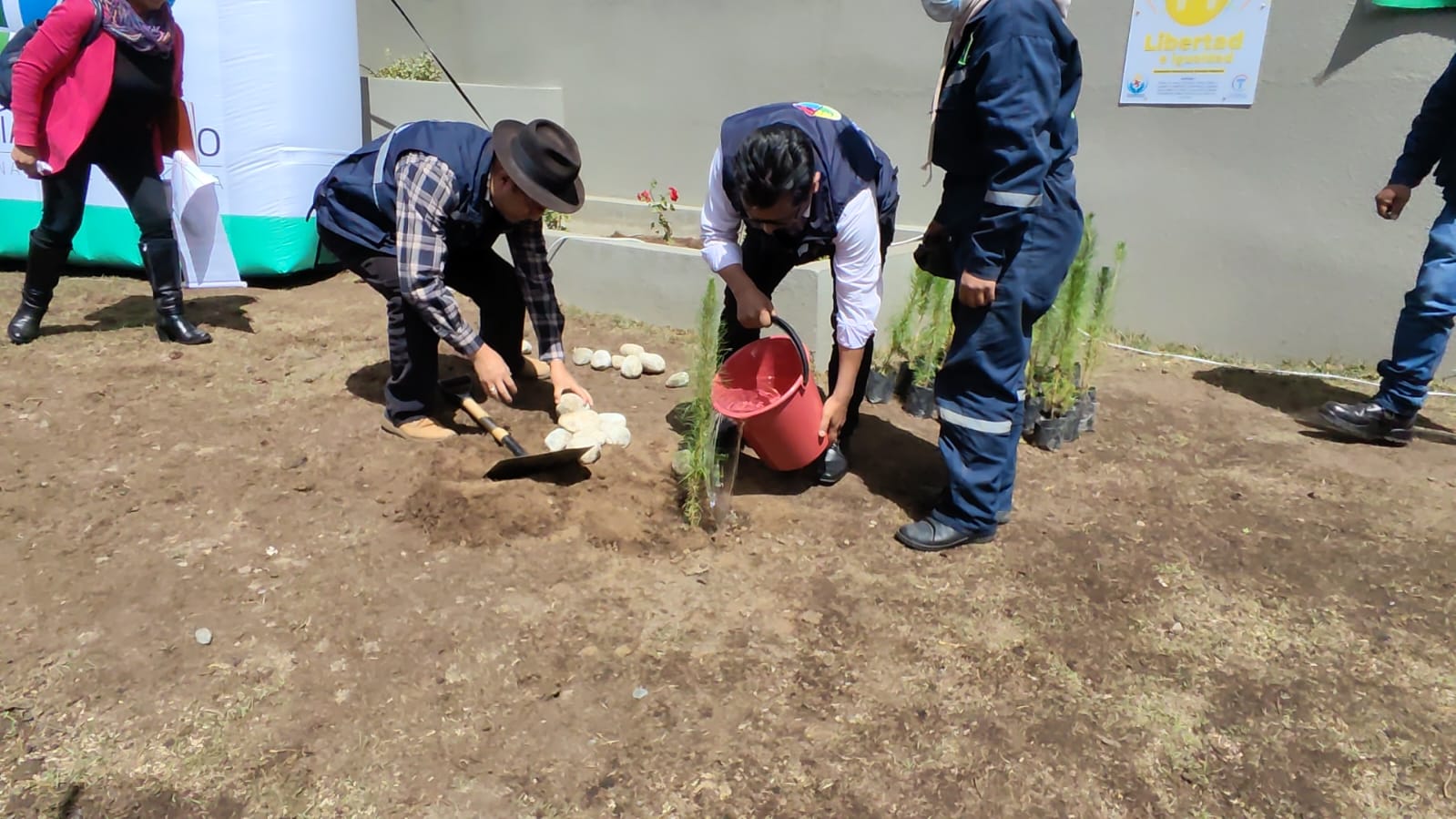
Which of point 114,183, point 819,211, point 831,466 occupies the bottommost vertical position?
point 831,466

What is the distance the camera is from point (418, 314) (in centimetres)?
328

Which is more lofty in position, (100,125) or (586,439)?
(100,125)

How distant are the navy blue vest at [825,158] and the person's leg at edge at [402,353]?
1338 mm

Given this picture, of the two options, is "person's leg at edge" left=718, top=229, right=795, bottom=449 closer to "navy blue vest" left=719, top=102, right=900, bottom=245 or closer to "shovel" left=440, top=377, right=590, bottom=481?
"navy blue vest" left=719, top=102, right=900, bottom=245

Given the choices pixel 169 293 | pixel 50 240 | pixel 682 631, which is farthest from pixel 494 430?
pixel 50 240

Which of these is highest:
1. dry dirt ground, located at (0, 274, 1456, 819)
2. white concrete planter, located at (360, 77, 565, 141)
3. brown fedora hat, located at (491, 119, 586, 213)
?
white concrete planter, located at (360, 77, 565, 141)

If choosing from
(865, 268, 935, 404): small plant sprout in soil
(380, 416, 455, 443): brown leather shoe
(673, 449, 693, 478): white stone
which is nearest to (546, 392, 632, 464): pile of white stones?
(673, 449, 693, 478): white stone

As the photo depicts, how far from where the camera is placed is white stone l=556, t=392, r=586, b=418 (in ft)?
10.9

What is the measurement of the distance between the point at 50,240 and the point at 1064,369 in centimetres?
451

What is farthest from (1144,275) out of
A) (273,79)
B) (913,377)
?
(273,79)

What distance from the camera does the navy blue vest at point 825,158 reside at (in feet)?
8.93

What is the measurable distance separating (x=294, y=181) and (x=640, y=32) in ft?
7.74

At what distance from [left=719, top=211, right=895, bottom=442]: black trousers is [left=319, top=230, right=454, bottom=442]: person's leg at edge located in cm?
111

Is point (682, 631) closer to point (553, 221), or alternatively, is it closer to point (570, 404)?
point (570, 404)
